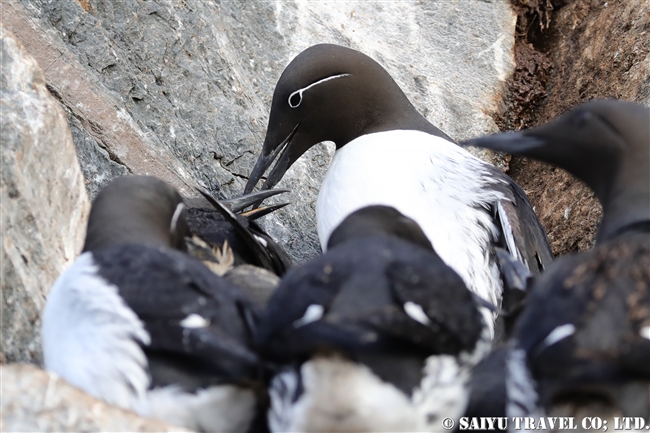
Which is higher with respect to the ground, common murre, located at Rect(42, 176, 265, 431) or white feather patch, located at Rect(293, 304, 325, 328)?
white feather patch, located at Rect(293, 304, 325, 328)

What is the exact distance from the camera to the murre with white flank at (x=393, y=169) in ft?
19.1

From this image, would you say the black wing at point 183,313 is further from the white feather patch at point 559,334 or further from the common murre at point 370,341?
the white feather patch at point 559,334

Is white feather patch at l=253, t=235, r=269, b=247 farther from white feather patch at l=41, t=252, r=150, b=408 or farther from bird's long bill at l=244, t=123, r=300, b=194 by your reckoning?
white feather patch at l=41, t=252, r=150, b=408

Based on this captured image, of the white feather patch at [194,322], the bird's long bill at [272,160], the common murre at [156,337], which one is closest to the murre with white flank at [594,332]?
the common murre at [156,337]

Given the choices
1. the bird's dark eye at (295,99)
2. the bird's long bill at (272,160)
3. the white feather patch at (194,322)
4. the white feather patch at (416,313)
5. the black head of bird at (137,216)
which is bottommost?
the bird's long bill at (272,160)

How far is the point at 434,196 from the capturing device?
591cm

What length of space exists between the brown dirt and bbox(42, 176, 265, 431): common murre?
3.92 metres

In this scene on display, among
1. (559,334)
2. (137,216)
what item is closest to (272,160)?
(137,216)

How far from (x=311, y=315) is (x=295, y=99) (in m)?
3.16

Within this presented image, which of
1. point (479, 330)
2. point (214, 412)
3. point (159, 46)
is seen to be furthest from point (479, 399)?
point (159, 46)

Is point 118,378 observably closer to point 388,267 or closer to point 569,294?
point 388,267

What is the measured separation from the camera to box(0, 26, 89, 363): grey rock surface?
4375 mm

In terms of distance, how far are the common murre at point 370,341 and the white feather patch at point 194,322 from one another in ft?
0.69

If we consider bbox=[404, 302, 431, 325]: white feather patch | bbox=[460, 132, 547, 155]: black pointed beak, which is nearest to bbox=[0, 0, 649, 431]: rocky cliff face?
bbox=[404, 302, 431, 325]: white feather patch
